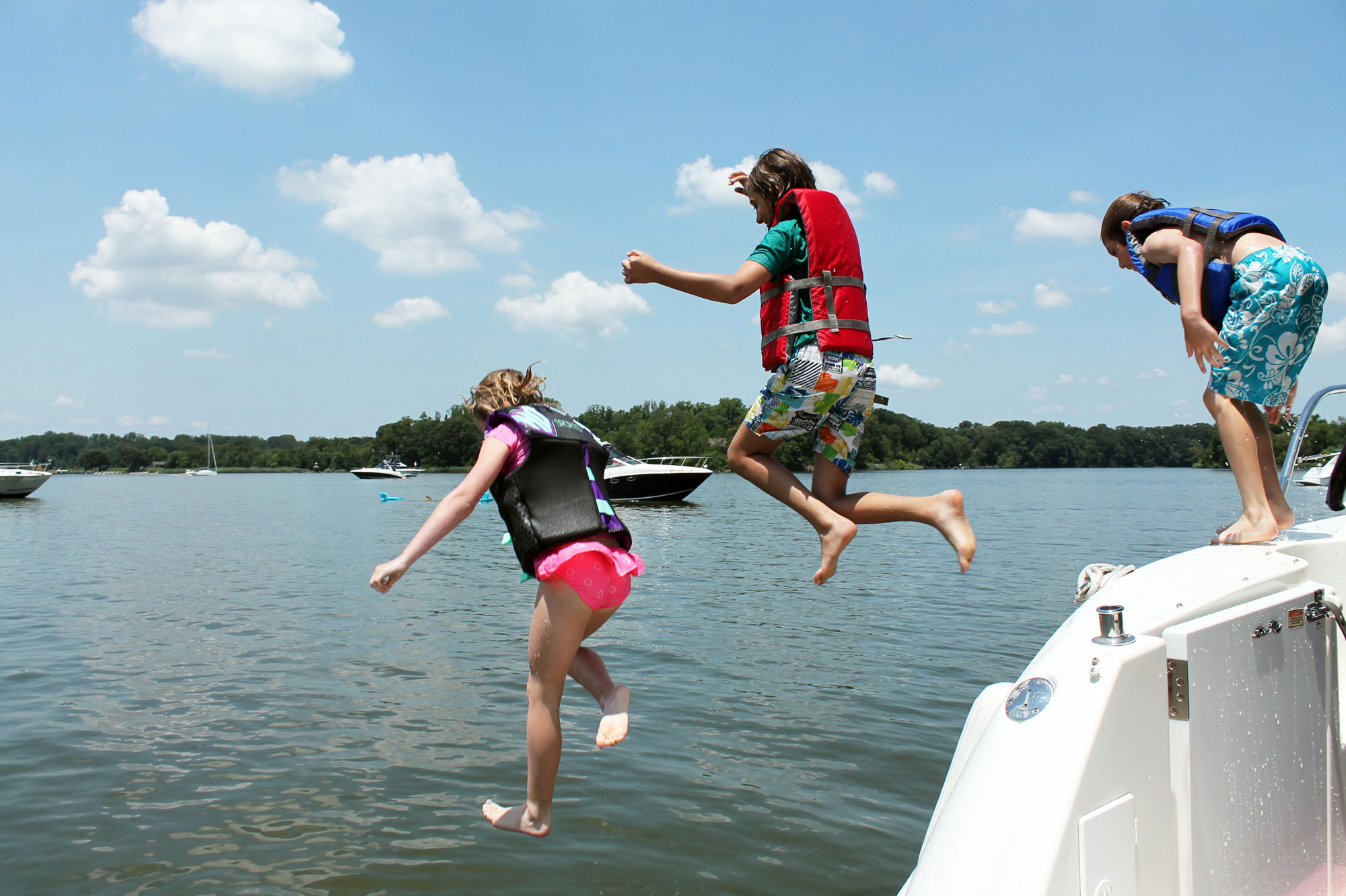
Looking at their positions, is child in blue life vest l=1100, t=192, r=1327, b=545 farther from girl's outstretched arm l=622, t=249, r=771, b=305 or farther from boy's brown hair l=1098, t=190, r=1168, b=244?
girl's outstretched arm l=622, t=249, r=771, b=305

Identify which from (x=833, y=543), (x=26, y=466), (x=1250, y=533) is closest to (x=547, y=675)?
(x=833, y=543)

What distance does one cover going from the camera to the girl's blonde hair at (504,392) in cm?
356

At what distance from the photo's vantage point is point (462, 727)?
8633 mm

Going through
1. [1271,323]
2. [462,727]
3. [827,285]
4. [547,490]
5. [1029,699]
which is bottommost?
[462,727]

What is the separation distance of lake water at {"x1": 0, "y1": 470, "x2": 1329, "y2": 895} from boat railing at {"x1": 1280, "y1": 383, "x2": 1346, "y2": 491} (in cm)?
321

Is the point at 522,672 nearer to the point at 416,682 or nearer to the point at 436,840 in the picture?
the point at 416,682

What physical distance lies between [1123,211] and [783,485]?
8.00ft

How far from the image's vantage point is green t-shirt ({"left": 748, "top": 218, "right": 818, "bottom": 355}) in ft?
12.1

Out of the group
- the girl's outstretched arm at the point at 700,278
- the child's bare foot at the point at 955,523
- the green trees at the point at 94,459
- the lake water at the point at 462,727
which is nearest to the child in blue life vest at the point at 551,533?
the girl's outstretched arm at the point at 700,278

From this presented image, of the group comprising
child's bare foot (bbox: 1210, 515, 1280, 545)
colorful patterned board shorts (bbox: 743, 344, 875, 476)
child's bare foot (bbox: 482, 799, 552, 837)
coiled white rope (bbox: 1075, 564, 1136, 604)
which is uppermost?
colorful patterned board shorts (bbox: 743, 344, 875, 476)

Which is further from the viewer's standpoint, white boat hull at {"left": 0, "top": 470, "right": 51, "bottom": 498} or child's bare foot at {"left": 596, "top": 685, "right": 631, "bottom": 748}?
Answer: white boat hull at {"left": 0, "top": 470, "right": 51, "bottom": 498}

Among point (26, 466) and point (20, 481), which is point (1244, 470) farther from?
point (26, 466)

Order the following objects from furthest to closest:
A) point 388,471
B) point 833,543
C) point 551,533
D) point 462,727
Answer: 1. point 388,471
2. point 462,727
3. point 833,543
4. point 551,533

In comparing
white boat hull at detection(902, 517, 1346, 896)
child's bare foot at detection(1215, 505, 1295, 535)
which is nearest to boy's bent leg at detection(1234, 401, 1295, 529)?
child's bare foot at detection(1215, 505, 1295, 535)
